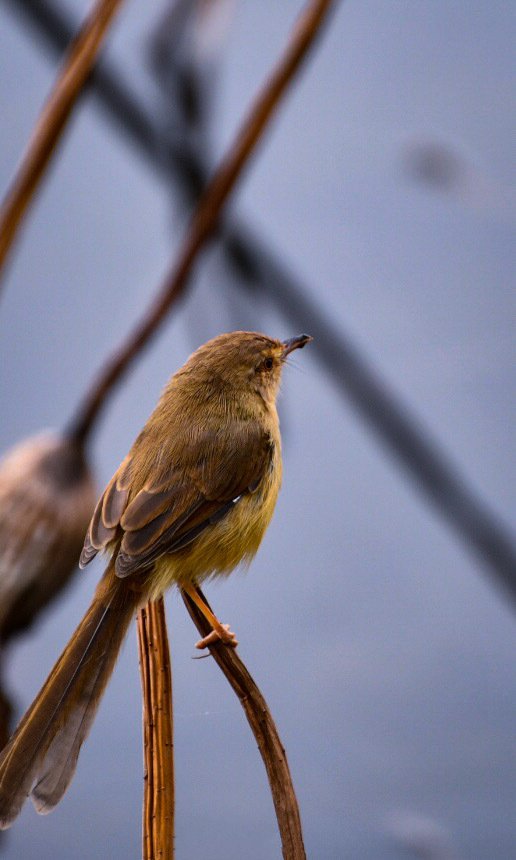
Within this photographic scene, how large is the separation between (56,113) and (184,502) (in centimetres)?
85

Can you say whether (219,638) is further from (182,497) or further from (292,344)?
(292,344)

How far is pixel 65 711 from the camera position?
1577 mm

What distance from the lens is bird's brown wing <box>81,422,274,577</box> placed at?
78.2 inches

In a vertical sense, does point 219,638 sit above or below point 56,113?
below

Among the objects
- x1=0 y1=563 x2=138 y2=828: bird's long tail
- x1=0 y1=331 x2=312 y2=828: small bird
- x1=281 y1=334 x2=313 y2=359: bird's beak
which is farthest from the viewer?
x1=281 y1=334 x2=313 y2=359: bird's beak

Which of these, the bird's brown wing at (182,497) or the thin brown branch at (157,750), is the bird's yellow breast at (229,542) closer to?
the bird's brown wing at (182,497)

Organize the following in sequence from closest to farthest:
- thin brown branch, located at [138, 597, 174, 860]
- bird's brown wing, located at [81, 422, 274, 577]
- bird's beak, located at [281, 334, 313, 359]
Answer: thin brown branch, located at [138, 597, 174, 860]
bird's brown wing, located at [81, 422, 274, 577]
bird's beak, located at [281, 334, 313, 359]

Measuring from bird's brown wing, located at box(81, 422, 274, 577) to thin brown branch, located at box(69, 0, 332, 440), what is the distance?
0.41 metres

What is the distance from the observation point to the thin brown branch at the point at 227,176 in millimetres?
1514

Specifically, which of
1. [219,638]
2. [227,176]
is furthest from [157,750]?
[227,176]

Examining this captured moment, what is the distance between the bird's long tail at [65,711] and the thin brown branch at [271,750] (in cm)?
28

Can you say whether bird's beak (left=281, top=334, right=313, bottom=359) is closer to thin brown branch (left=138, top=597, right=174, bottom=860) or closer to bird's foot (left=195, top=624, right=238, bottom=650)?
bird's foot (left=195, top=624, right=238, bottom=650)

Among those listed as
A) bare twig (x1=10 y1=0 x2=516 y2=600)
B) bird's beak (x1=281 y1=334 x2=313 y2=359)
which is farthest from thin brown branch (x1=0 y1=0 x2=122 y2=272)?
bird's beak (x1=281 y1=334 x2=313 y2=359)

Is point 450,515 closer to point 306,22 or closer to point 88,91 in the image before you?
point 306,22
